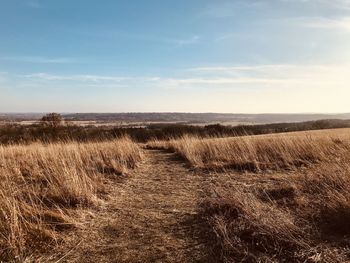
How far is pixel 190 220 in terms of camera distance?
432cm

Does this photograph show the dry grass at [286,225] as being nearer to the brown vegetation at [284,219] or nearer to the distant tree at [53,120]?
the brown vegetation at [284,219]

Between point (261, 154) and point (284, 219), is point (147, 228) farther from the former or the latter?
point (261, 154)

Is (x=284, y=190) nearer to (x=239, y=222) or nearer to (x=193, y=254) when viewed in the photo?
(x=239, y=222)

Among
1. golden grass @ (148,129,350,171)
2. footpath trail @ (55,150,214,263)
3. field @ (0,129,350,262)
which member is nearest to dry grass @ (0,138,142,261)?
field @ (0,129,350,262)

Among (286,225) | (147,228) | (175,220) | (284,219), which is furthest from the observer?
(175,220)

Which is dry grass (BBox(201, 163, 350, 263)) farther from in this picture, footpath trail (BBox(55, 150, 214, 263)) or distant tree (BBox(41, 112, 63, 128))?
distant tree (BBox(41, 112, 63, 128))

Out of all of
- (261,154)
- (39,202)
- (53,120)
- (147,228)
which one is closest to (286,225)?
(147,228)

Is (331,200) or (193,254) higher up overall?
(331,200)

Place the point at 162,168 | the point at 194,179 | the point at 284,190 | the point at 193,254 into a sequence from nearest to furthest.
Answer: the point at 193,254 < the point at 284,190 < the point at 194,179 < the point at 162,168

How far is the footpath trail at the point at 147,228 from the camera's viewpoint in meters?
3.32

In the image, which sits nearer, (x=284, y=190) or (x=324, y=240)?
(x=324, y=240)

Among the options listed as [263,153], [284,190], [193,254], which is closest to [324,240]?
[193,254]

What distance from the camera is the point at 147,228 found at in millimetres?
4039

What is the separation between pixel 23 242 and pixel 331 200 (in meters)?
3.40
